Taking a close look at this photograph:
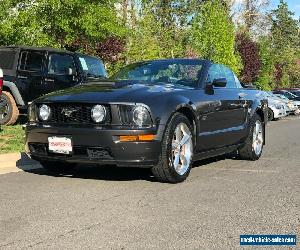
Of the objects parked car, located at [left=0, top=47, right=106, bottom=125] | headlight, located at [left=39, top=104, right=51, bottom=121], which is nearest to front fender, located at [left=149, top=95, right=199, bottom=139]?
headlight, located at [left=39, top=104, right=51, bottom=121]

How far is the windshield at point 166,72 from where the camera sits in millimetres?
7195

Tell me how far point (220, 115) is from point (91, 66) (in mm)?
6561

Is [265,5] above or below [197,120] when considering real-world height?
above

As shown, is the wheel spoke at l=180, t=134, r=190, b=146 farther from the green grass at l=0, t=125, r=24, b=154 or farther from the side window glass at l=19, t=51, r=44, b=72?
the side window glass at l=19, t=51, r=44, b=72

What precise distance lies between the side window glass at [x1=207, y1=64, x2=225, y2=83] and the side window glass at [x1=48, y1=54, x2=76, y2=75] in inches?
216

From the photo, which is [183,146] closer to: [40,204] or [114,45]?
[40,204]

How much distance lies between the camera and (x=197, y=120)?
676 centimetres

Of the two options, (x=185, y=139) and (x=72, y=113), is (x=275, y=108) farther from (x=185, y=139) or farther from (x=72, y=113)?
(x=72, y=113)

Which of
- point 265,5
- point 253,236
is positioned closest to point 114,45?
point 253,236

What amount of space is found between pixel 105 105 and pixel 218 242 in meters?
2.40

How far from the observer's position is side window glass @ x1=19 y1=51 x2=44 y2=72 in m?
12.4

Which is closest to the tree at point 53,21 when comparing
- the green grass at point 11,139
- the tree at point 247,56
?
the green grass at point 11,139

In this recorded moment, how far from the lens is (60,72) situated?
501 inches

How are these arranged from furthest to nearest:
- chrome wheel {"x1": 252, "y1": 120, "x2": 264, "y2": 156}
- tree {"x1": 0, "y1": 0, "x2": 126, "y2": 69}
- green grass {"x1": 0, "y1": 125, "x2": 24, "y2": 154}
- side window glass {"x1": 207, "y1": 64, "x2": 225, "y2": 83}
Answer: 1. tree {"x1": 0, "y1": 0, "x2": 126, "y2": 69}
2. chrome wheel {"x1": 252, "y1": 120, "x2": 264, "y2": 156}
3. green grass {"x1": 0, "y1": 125, "x2": 24, "y2": 154}
4. side window glass {"x1": 207, "y1": 64, "x2": 225, "y2": 83}
